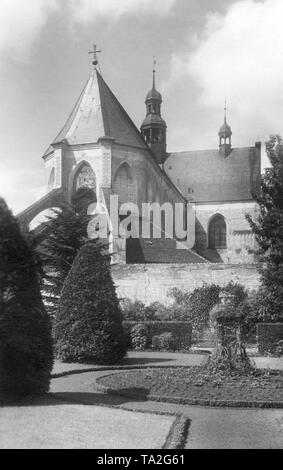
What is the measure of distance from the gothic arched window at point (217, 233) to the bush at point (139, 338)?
1049 inches

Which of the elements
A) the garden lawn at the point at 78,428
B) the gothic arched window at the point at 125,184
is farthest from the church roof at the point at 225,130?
the garden lawn at the point at 78,428

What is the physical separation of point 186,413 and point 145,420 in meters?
1.22

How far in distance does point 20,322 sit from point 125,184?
27.1 m

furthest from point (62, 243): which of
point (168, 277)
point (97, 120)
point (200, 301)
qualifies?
point (97, 120)

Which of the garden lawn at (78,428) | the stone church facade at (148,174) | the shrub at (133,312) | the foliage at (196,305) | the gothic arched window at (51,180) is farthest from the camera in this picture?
the gothic arched window at (51,180)

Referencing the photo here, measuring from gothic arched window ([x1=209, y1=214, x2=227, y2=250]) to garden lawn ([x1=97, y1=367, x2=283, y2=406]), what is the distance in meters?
32.8

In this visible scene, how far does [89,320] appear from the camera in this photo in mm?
15031

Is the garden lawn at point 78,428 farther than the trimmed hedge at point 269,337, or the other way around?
the trimmed hedge at point 269,337

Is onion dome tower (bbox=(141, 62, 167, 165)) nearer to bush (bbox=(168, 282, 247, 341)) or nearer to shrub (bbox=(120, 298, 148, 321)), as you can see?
bush (bbox=(168, 282, 247, 341))

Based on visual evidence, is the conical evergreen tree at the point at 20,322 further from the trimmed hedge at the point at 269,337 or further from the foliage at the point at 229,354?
the trimmed hedge at the point at 269,337

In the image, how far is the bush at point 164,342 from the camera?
1939cm

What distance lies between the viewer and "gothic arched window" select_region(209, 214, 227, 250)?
4572 centimetres

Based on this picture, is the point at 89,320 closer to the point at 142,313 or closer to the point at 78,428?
the point at 142,313

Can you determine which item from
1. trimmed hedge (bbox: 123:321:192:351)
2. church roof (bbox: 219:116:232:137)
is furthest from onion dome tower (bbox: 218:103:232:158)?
trimmed hedge (bbox: 123:321:192:351)
